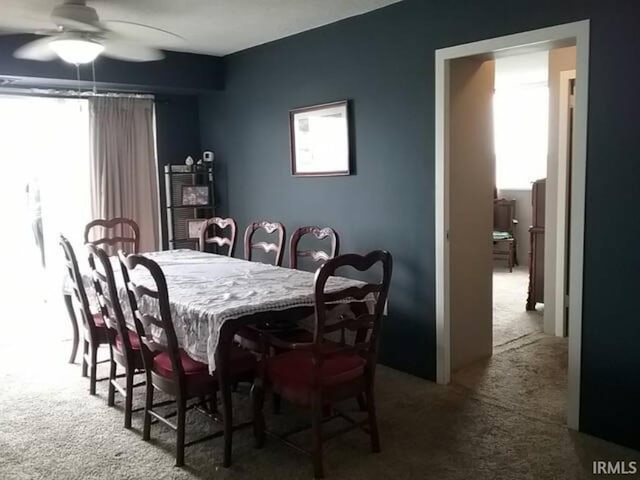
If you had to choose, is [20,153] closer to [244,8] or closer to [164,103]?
[164,103]

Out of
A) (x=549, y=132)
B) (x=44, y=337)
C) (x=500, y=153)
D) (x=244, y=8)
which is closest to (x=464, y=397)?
(x=549, y=132)

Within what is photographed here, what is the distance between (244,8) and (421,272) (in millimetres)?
2021

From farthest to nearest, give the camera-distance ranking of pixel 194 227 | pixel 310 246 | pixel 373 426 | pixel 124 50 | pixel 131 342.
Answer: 1. pixel 194 227
2. pixel 310 246
3. pixel 124 50
4. pixel 131 342
5. pixel 373 426

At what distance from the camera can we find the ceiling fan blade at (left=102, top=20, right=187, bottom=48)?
3.79 metres

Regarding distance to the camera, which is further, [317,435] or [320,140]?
[320,140]

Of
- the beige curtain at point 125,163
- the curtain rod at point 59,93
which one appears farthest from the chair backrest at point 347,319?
the curtain rod at point 59,93

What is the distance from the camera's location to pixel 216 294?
293 centimetres

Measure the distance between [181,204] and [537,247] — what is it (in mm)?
3265

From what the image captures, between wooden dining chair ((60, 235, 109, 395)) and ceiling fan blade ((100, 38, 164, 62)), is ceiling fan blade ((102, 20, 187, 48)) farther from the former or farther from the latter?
wooden dining chair ((60, 235, 109, 395))

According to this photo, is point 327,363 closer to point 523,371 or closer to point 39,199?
point 523,371

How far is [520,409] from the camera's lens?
3223 mm

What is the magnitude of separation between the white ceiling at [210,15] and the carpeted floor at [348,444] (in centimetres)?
236

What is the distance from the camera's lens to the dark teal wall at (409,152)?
8.72 feet

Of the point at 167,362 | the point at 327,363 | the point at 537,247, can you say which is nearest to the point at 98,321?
the point at 167,362
